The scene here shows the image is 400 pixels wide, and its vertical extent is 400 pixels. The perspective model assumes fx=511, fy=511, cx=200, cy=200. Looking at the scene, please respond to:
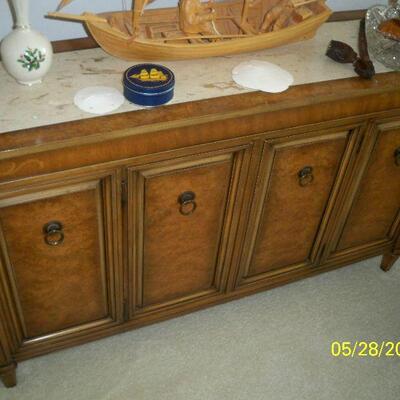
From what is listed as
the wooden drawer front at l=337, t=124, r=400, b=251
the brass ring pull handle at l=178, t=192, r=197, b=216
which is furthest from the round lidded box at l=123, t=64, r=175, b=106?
the wooden drawer front at l=337, t=124, r=400, b=251

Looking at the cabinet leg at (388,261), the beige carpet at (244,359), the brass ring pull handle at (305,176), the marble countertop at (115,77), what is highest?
the marble countertop at (115,77)

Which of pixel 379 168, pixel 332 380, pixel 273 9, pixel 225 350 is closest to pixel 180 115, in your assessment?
pixel 273 9

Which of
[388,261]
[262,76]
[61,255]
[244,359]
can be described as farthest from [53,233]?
[388,261]

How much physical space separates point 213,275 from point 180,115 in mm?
643

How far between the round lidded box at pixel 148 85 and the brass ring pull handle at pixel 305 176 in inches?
18.9

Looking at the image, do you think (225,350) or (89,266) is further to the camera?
(225,350)

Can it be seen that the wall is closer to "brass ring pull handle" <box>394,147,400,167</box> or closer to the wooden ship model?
the wooden ship model

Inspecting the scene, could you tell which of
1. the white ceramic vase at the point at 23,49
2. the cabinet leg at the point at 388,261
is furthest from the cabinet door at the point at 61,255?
the cabinet leg at the point at 388,261

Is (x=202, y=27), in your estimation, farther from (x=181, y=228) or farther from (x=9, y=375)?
(x=9, y=375)

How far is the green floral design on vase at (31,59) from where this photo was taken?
1.19 metres

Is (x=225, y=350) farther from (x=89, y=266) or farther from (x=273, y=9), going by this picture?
(x=273, y=9)

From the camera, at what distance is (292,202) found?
1.59 m

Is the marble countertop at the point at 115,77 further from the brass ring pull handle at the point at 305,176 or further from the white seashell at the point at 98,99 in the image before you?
the brass ring pull handle at the point at 305,176

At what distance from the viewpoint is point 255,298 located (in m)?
1.93
